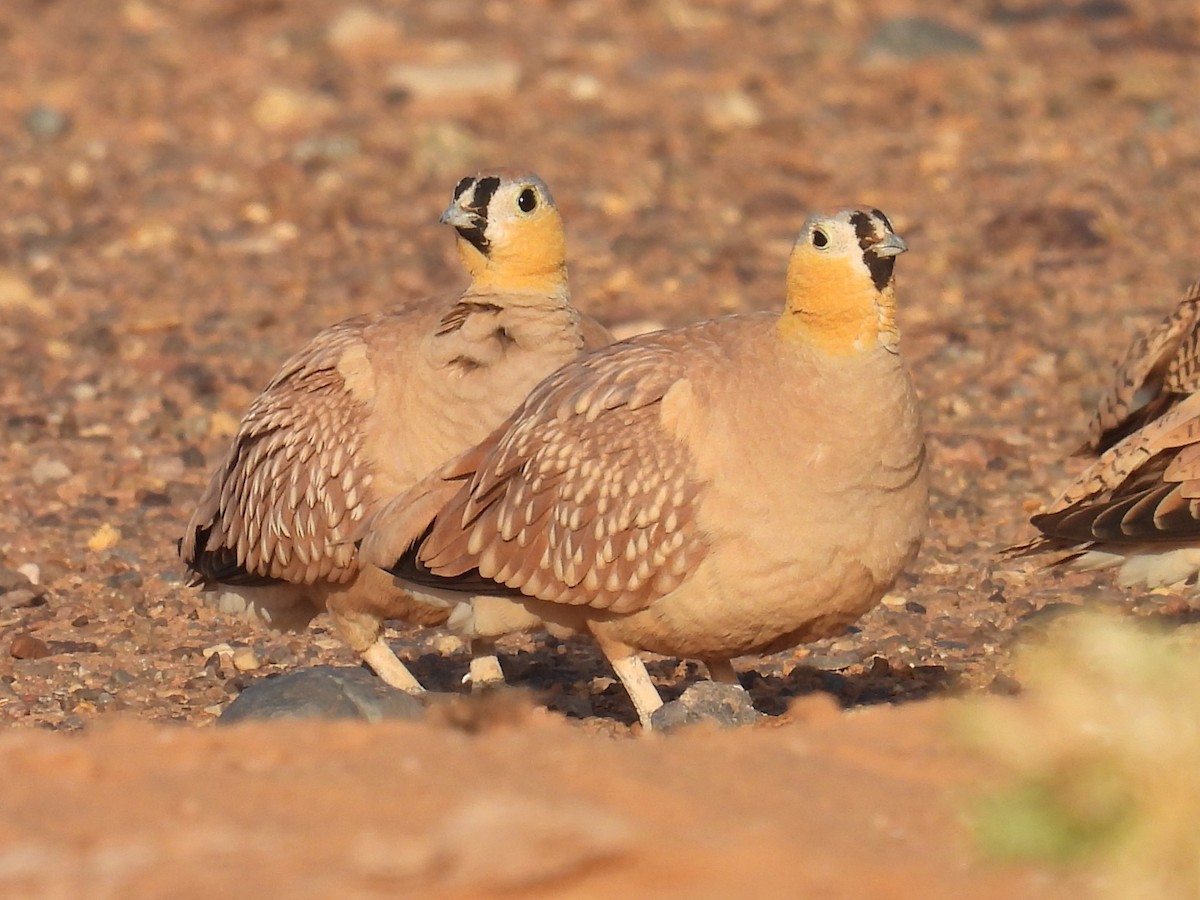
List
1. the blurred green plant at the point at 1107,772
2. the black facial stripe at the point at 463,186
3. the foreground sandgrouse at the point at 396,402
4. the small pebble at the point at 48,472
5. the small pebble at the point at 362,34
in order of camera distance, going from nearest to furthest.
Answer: the blurred green plant at the point at 1107,772
the foreground sandgrouse at the point at 396,402
the black facial stripe at the point at 463,186
the small pebble at the point at 48,472
the small pebble at the point at 362,34

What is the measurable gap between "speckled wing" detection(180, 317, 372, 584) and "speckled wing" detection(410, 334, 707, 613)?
67 centimetres

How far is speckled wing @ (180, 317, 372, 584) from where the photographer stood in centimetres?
731

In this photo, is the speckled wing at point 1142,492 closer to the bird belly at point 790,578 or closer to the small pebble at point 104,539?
the bird belly at point 790,578

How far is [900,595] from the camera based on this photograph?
864 cm

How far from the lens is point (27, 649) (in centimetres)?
799

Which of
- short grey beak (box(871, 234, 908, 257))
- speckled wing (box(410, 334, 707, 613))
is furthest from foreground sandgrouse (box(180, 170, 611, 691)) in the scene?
short grey beak (box(871, 234, 908, 257))

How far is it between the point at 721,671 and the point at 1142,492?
4.94 feet

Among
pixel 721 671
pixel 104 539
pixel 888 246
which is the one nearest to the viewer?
pixel 888 246

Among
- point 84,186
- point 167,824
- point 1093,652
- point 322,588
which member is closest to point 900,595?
point 322,588

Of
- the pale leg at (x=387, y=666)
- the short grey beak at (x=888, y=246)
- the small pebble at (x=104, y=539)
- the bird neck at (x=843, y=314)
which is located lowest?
the pale leg at (x=387, y=666)

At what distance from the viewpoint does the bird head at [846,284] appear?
6.19m

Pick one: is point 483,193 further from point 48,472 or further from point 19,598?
point 48,472

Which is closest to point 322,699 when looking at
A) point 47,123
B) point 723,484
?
point 723,484

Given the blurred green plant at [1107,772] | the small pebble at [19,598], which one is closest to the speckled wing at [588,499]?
the blurred green plant at [1107,772]
